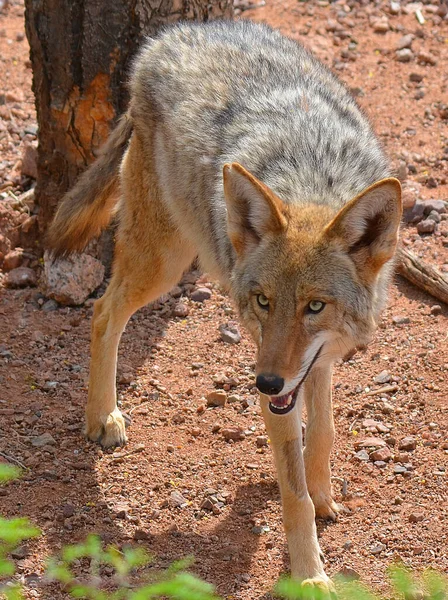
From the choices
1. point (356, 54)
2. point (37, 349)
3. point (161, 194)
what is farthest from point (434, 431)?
point (356, 54)

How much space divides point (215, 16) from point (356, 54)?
3.13m

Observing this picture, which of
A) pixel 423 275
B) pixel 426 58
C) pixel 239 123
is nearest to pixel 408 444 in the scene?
pixel 423 275

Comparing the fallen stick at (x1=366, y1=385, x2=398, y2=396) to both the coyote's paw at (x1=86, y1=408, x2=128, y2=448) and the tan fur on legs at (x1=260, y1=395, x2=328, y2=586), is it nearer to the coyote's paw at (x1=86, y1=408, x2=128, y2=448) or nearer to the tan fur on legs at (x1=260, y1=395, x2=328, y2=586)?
the tan fur on legs at (x1=260, y1=395, x2=328, y2=586)

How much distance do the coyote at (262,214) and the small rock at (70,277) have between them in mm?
768

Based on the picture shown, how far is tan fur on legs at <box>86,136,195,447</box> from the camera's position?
544 centimetres

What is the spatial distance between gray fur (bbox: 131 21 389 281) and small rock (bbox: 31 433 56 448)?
154 centimetres

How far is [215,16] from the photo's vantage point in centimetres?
651

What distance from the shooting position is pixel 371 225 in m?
4.05

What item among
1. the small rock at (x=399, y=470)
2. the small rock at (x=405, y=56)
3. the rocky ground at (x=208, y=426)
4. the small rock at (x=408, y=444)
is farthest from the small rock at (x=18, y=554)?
the small rock at (x=405, y=56)

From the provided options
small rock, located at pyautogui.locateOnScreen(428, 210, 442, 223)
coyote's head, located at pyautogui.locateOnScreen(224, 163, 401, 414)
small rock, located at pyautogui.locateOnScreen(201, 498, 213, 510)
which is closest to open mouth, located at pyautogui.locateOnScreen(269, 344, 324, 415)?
coyote's head, located at pyautogui.locateOnScreen(224, 163, 401, 414)

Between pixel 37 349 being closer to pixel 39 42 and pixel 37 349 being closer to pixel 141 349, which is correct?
pixel 141 349

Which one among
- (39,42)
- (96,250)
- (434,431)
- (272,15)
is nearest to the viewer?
(434,431)

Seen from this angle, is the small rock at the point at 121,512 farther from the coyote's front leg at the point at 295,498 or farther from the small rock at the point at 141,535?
the coyote's front leg at the point at 295,498

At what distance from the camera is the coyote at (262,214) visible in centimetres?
407
